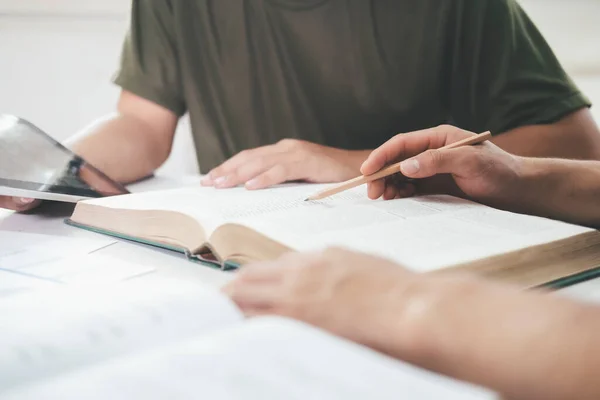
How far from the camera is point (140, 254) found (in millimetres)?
597

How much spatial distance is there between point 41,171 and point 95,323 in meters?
0.50

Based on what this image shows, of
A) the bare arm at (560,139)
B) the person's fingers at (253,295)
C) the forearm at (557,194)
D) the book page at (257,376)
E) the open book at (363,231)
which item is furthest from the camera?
the bare arm at (560,139)

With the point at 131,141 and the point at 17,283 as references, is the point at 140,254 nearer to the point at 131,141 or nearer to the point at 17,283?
the point at 17,283

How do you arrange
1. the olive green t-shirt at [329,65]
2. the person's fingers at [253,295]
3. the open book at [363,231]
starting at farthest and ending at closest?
the olive green t-shirt at [329,65] → the open book at [363,231] → the person's fingers at [253,295]

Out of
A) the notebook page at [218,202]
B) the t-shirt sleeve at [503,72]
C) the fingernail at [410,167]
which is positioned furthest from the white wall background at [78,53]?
the fingernail at [410,167]

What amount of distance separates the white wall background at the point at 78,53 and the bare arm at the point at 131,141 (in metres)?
0.38

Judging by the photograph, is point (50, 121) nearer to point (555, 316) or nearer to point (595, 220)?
point (595, 220)

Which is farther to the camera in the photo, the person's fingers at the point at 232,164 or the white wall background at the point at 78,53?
the white wall background at the point at 78,53

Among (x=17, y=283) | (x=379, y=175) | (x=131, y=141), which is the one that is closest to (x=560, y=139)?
(x=379, y=175)

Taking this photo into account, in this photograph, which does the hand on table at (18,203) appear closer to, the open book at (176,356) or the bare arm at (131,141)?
the bare arm at (131,141)

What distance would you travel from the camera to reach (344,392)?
0.78ft

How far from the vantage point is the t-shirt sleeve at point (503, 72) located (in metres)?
1.03

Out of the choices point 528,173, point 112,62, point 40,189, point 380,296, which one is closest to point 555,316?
point 380,296

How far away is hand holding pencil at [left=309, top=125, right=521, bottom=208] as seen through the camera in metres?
0.65
